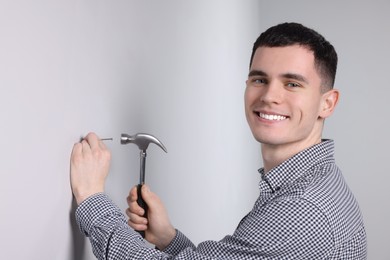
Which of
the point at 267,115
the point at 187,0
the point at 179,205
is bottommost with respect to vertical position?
the point at 179,205

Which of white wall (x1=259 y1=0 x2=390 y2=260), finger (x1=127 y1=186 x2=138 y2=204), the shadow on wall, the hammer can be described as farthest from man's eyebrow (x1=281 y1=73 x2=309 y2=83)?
white wall (x1=259 y1=0 x2=390 y2=260)

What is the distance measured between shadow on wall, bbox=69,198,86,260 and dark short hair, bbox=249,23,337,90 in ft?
2.21

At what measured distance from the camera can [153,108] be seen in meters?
1.77

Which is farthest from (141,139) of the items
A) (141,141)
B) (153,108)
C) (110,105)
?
(153,108)

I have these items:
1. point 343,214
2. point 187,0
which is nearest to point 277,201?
point 343,214

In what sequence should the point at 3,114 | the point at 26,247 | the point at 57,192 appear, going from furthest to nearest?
1. the point at 57,192
2. the point at 26,247
3. the point at 3,114

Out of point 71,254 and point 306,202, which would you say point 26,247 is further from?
point 306,202

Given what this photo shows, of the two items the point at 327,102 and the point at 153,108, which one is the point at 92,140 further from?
the point at 327,102

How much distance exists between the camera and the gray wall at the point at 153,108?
3.55 ft

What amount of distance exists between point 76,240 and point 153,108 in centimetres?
56

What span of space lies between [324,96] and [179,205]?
0.71 m

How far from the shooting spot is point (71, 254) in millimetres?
1309

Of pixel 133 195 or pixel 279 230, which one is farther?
pixel 133 195

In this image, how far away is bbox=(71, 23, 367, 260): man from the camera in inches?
46.3
